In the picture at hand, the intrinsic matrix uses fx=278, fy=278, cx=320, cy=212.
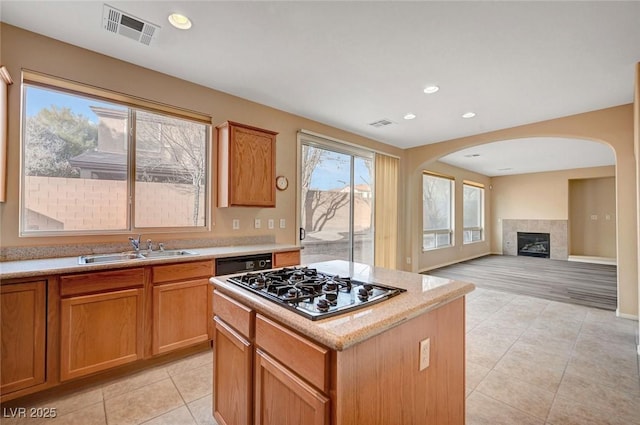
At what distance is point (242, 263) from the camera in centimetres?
271

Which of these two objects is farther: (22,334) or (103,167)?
(103,167)

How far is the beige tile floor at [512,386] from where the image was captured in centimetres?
178

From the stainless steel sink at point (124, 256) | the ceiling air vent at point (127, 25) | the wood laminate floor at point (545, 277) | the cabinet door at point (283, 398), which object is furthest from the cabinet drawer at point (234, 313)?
the wood laminate floor at point (545, 277)

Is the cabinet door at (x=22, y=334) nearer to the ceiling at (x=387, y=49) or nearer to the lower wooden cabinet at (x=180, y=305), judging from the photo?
the lower wooden cabinet at (x=180, y=305)

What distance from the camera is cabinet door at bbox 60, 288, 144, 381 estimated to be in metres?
1.89

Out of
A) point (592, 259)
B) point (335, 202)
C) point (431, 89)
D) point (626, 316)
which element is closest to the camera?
point (431, 89)

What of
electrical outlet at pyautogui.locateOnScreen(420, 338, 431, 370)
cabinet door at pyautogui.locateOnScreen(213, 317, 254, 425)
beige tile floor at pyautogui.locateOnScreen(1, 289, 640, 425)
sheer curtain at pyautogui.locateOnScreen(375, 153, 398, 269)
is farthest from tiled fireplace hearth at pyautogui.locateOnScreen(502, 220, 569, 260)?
cabinet door at pyautogui.locateOnScreen(213, 317, 254, 425)

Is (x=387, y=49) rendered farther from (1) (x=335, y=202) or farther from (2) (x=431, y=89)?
(1) (x=335, y=202)

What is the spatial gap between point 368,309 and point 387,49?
218 centimetres

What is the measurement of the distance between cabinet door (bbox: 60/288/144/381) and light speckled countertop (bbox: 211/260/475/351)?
108cm

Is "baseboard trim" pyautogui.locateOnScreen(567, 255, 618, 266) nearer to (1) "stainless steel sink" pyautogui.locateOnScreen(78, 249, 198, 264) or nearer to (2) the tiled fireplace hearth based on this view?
(2) the tiled fireplace hearth

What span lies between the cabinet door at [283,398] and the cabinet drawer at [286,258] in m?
1.78

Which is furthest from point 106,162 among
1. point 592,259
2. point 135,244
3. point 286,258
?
point 592,259

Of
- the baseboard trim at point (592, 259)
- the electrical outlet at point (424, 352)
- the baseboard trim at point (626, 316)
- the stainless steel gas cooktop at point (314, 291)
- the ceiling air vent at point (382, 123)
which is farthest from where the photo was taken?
the baseboard trim at point (592, 259)
